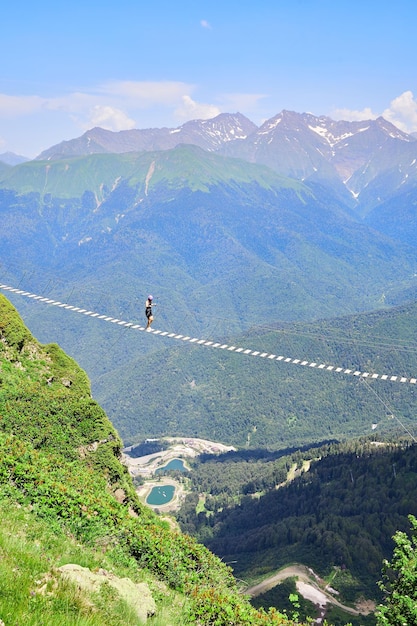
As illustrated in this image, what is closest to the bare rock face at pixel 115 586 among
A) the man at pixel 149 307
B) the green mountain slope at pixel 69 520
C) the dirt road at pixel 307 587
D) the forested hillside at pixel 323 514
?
the green mountain slope at pixel 69 520

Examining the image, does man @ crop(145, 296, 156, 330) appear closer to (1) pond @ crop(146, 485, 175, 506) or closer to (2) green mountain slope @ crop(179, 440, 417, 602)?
(2) green mountain slope @ crop(179, 440, 417, 602)

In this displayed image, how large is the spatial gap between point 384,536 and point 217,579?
7738 cm

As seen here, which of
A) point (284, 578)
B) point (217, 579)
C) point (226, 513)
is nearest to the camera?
point (217, 579)

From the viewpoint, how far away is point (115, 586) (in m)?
15.7

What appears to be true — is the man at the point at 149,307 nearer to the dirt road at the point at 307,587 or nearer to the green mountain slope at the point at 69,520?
the green mountain slope at the point at 69,520

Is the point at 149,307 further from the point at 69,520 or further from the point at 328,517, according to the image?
the point at 328,517

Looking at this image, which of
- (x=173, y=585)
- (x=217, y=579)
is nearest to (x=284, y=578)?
(x=217, y=579)

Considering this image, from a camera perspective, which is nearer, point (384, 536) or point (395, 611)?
point (395, 611)

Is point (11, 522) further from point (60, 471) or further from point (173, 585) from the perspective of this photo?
point (60, 471)

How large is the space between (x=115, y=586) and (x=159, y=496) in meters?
188

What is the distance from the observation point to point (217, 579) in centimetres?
2655

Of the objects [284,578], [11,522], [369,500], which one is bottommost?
[369,500]

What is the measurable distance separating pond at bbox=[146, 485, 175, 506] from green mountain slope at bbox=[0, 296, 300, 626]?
152 m

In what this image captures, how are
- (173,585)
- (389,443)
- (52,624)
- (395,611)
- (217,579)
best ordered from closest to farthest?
(52,624), (395,611), (173,585), (217,579), (389,443)
